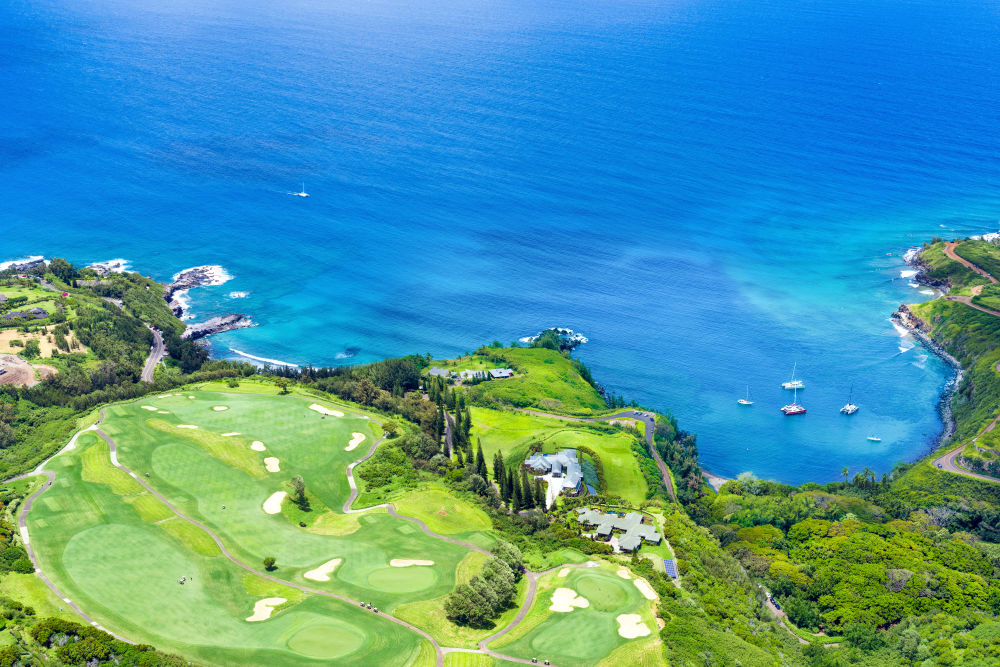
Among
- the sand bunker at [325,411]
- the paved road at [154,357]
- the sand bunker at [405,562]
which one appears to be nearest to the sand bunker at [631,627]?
the sand bunker at [405,562]

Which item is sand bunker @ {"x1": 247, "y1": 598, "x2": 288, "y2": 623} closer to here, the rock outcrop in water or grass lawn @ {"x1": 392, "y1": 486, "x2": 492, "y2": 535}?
grass lawn @ {"x1": 392, "y1": 486, "x2": 492, "y2": 535}

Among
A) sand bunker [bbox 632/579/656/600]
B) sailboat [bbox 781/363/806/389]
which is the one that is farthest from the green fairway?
sailboat [bbox 781/363/806/389]

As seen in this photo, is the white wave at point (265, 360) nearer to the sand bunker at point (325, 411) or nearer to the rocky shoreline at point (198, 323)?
the rocky shoreline at point (198, 323)

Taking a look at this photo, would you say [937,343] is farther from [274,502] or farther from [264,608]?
[264,608]

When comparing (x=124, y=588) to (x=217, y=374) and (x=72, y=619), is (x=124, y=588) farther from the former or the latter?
(x=217, y=374)

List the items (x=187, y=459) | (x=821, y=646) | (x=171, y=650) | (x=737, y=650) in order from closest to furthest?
(x=171, y=650) < (x=737, y=650) < (x=821, y=646) < (x=187, y=459)

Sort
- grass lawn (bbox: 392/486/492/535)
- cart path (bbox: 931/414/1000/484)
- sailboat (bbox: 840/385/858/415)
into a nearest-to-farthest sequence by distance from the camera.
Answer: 1. grass lawn (bbox: 392/486/492/535)
2. cart path (bbox: 931/414/1000/484)
3. sailboat (bbox: 840/385/858/415)

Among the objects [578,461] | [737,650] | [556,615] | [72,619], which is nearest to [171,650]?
[72,619]
